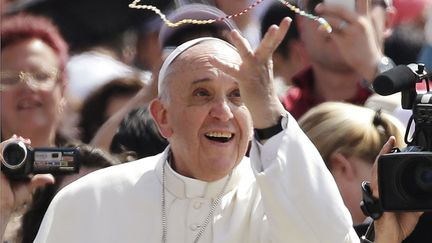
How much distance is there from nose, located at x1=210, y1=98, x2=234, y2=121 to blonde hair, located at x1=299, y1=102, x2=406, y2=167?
0.81 m

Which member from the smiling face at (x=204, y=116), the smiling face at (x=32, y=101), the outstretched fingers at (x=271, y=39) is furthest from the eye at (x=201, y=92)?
the smiling face at (x=32, y=101)

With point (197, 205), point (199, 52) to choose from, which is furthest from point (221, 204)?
point (199, 52)

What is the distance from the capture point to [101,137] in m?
7.26

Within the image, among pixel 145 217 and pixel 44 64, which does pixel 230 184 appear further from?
pixel 44 64

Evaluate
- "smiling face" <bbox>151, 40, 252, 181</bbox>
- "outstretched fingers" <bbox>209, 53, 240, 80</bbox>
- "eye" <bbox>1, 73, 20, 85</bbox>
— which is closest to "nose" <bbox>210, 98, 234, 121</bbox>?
"smiling face" <bbox>151, 40, 252, 181</bbox>

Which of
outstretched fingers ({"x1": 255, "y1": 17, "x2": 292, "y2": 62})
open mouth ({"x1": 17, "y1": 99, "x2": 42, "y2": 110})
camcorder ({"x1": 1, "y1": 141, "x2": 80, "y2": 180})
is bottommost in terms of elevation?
open mouth ({"x1": 17, "y1": 99, "x2": 42, "y2": 110})

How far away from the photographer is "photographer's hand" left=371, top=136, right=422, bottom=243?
197 inches

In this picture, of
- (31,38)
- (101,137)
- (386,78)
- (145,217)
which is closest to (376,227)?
(386,78)

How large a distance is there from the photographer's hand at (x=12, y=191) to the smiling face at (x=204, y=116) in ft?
2.22

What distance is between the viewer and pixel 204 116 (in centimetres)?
572

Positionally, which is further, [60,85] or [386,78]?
[60,85]

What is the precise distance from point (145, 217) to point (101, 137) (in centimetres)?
144

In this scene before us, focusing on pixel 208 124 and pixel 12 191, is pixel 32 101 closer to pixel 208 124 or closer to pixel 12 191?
pixel 12 191

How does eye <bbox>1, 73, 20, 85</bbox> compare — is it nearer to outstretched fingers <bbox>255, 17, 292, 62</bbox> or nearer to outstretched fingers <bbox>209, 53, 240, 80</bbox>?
outstretched fingers <bbox>209, 53, 240, 80</bbox>
